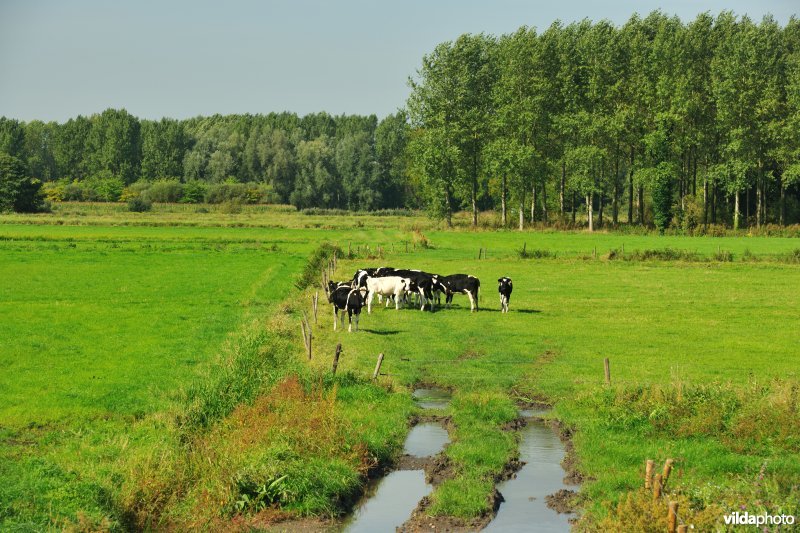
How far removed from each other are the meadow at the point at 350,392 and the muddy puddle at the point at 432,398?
1.52 feet

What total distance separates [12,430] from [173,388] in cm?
453

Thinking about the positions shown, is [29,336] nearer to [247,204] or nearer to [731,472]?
[731,472]

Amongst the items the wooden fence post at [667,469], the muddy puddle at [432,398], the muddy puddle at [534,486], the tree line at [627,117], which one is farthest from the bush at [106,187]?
the wooden fence post at [667,469]

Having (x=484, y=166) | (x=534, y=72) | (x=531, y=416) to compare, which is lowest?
(x=531, y=416)

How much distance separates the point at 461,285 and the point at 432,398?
16.4 metres

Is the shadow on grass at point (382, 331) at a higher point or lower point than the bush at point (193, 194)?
lower

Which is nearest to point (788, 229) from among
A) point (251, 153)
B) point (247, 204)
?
point (247, 204)

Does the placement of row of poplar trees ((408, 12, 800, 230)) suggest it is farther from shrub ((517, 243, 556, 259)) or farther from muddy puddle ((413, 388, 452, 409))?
muddy puddle ((413, 388, 452, 409))

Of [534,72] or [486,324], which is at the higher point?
[534,72]

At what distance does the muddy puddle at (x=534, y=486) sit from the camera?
15.5 m

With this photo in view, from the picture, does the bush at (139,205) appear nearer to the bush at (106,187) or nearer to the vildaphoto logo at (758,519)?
the bush at (106,187)

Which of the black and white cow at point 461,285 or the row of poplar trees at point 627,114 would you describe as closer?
the black and white cow at point 461,285

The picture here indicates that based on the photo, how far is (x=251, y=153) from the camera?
583ft

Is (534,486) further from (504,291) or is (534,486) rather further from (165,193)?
(165,193)
